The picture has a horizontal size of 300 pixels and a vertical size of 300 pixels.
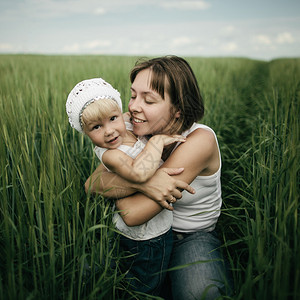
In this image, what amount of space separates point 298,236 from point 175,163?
478 mm

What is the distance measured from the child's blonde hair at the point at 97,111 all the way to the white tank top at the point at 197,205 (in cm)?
37

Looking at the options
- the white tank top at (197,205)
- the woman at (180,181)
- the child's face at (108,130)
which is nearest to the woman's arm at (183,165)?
the woman at (180,181)

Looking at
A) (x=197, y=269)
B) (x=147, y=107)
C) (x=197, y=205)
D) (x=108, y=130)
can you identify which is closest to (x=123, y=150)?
(x=108, y=130)

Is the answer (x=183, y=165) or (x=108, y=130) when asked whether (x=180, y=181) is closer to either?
(x=183, y=165)

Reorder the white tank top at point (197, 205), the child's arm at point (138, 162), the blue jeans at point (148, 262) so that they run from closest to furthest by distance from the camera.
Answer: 1. the child's arm at point (138, 162)
2. the blue jeans at point (148, 262)
3. the white tank top at point (197, 205)

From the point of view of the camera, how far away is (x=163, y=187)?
2.88ft

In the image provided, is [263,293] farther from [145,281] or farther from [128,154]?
[128,154]

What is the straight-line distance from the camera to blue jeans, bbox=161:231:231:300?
2.98 ft

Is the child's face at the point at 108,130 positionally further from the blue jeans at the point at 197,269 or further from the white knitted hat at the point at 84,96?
the blue jeans at the point at 197,269

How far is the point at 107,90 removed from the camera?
98 centimetres

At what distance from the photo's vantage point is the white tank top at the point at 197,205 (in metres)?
1.07

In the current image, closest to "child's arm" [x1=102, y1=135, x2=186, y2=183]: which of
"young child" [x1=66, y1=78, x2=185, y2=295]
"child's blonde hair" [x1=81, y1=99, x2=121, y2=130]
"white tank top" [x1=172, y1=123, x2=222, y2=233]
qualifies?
"young child" [x1=66, y1=78, x2=185, y2=295]

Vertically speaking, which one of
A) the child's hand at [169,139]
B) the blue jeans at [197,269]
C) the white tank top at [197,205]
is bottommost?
the blue jeans at [197,269]

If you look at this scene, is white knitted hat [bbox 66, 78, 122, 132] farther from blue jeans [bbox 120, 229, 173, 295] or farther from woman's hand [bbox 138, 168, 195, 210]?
blue jeans [bbox 120, 229, 173, 295]
